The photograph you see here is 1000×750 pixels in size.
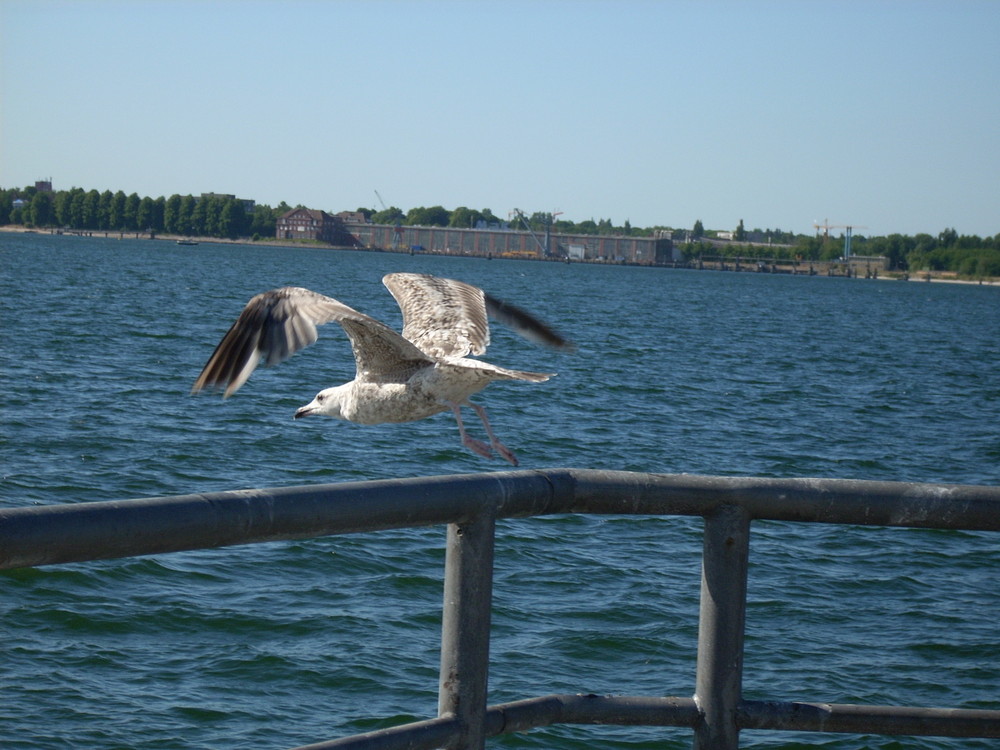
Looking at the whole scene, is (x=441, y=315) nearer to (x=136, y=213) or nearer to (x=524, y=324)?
(x=524, y=324)

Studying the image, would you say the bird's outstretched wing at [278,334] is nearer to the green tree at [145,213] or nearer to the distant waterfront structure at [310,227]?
the distant waterfront structure at [310,227]

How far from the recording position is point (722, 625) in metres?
2.40

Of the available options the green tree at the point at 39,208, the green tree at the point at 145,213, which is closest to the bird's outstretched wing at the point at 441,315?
the green tree at the point at 145,213

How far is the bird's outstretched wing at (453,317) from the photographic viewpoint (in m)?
6.39

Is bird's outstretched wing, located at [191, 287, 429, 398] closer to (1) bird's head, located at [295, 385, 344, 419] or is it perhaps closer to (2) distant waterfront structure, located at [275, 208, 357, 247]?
(1) bird's head, located at [295, 385, 344, 419]

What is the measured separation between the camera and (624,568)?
12.0 meters

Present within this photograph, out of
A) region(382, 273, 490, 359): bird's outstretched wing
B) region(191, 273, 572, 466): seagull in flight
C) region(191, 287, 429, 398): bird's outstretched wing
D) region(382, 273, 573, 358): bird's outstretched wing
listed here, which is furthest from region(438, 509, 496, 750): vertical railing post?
region(382, 273, 573, 358): bird's outstretched wing

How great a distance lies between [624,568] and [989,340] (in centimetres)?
5981

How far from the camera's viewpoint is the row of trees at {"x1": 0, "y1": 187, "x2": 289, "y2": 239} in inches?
6649

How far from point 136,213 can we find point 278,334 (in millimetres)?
185453

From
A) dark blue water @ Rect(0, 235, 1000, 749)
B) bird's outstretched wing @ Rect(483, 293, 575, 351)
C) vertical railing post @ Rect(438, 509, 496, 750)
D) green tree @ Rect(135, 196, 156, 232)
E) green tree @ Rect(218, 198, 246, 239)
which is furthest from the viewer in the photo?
green tree @ Rect(135, 196, 156, 232)

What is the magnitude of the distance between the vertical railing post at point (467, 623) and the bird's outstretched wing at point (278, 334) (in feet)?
8.19

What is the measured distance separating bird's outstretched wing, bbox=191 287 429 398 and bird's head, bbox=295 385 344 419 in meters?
0.43

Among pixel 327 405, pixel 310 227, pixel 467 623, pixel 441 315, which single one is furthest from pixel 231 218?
pixel 467 623
